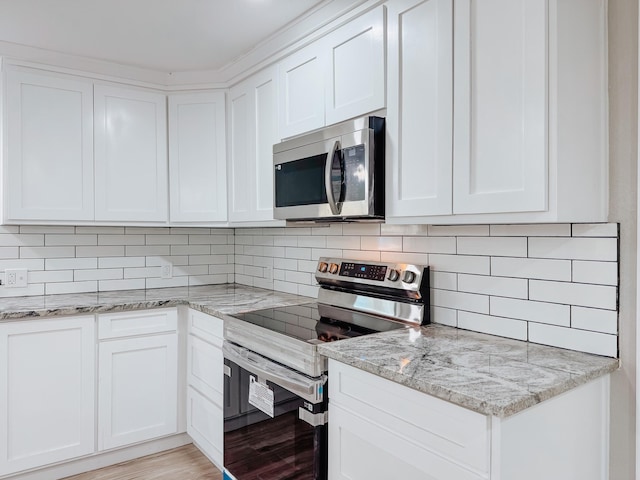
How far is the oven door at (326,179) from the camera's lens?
177 centimetres

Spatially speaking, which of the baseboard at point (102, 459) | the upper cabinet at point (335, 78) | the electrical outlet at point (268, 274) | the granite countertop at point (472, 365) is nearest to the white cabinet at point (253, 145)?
the upper cabinet at point (335, 78)

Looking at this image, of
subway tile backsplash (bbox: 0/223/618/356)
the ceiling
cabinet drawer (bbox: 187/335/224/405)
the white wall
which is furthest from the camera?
cabinet drawer (bbox: 187/335/224/405)

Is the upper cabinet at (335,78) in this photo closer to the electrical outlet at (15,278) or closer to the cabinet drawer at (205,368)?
the cabinet drawer at (205,368)

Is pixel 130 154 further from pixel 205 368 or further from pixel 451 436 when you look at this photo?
pixel 451 436

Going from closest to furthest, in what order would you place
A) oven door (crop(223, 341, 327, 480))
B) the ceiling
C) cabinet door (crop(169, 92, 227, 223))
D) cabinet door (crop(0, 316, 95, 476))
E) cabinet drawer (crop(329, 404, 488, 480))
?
cabinet drawer (crop(329, 404, 488, 480)) < oven door (crop(223, 341, 327, 480)) < the ceiling < cabinet door (crop(0, 316, 95, 476)) < cabinet door (crop(169, 92, 227, 223))

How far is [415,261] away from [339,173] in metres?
0.53

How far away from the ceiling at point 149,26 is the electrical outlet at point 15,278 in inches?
49.8

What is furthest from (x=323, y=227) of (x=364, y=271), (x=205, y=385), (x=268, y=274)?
(x=205, y=385)

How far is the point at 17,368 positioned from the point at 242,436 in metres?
1.18

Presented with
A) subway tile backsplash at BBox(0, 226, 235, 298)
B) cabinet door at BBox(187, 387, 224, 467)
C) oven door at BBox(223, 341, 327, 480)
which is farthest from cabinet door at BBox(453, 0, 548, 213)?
subway tile backsplash at BBox(0, 226, 235, 298)

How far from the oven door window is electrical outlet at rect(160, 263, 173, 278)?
4.10 ft

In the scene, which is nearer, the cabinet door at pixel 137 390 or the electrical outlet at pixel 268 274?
the cabinet door at pixel 137 390

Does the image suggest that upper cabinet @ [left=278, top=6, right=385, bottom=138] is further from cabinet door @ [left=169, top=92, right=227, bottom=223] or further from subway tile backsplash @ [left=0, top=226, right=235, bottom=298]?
subway tile backsplash @ [left=0, top=226, right=235, bottom=298]

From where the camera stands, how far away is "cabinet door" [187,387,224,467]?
91.8 inches
